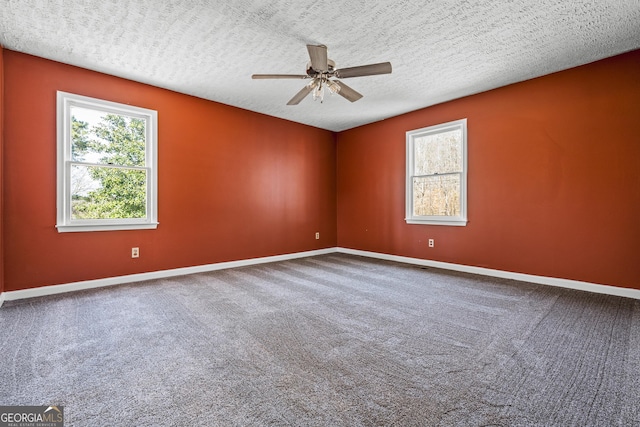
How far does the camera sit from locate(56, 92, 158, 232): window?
3.29 metres

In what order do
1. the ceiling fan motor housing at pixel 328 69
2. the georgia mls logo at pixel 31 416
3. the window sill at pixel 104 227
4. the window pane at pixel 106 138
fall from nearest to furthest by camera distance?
the georgia mls logo at pixel 31 416 < the ceiling fan motor housing at pixel 328 69 < the window sill at pixel 104 227 < the window pane at pixel 106 138

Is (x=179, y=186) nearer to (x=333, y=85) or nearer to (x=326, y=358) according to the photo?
(x=333, y=85)

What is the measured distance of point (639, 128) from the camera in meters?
2.95

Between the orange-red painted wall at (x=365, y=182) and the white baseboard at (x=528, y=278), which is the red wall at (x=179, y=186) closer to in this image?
the orange-red painted wall at (x=365, y=182)

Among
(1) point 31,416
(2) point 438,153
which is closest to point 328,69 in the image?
(2) point 438,153

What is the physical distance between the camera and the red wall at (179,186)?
10.0ft

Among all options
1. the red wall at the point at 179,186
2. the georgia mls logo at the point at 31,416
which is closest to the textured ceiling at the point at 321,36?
the red wall at the point at 179,186

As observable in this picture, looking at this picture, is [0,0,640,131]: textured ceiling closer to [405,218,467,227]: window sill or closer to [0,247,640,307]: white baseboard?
[405,218,467,227]: window sill

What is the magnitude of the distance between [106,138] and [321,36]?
2.94m

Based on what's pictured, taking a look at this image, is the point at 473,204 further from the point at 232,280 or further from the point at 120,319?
the point at 120,319

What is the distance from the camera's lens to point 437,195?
4.67 meters

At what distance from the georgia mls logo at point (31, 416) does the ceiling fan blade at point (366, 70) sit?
2.95m

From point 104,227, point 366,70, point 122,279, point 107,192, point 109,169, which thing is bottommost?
point 122,279

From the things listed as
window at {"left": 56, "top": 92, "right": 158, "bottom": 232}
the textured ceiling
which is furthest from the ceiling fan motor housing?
window at {"left": 56, "top": 92, "right": 158, "bottom": 232}
